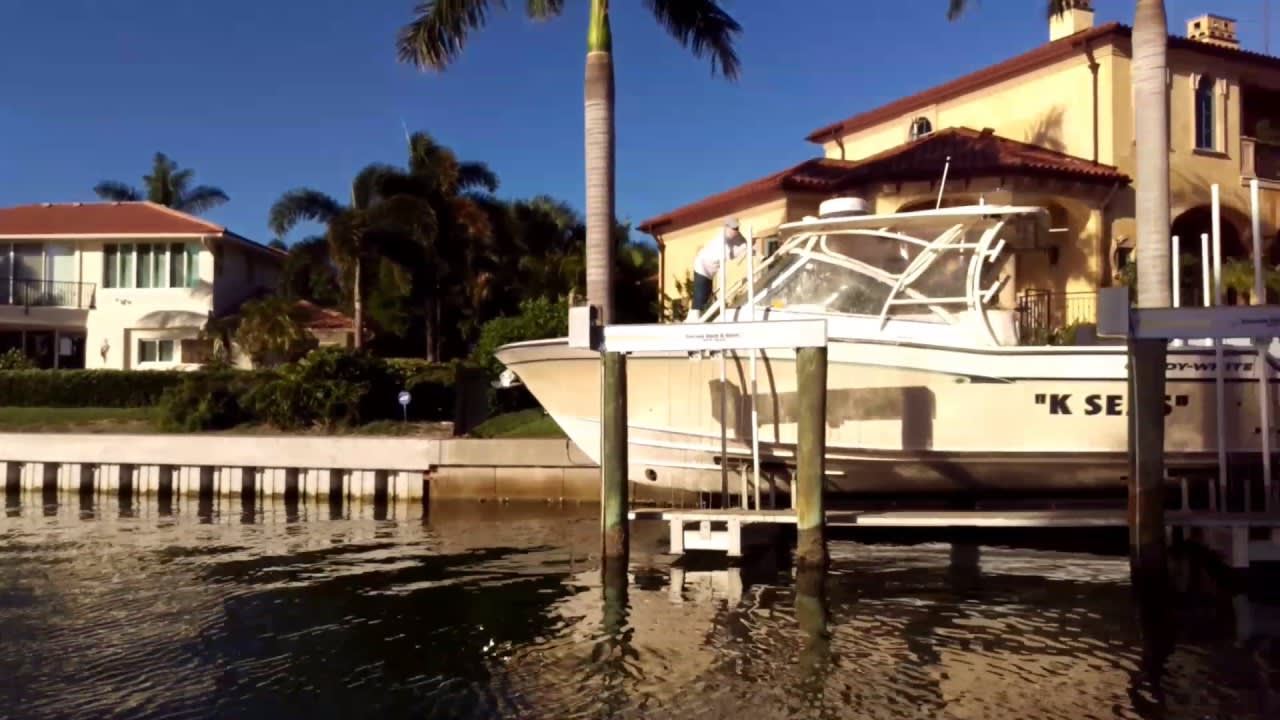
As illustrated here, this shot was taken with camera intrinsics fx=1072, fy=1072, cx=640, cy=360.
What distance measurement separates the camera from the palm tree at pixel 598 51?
460 inches

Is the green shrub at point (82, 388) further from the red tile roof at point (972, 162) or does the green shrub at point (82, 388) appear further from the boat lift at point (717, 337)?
the boat lift at point (717, 337)

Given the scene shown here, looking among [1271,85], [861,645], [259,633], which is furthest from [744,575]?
[1271,85]

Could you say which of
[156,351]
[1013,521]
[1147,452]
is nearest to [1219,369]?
[1147,452]

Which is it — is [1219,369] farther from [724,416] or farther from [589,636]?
[589,636]

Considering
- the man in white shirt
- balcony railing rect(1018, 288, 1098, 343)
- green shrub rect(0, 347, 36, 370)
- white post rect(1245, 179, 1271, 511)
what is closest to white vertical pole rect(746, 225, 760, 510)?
the man in white shirt

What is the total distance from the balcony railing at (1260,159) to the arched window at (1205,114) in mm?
756

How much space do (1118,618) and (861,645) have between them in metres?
2.37

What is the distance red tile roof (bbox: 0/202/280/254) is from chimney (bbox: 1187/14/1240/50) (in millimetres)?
26618

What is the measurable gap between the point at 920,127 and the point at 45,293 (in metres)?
26.8

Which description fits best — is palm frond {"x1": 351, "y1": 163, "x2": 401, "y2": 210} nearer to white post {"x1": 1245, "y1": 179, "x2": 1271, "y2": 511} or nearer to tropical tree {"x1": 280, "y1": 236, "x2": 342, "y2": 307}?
tropical tree {"x1": 280, "y1": 236, "x2": 342, "y2": 307}

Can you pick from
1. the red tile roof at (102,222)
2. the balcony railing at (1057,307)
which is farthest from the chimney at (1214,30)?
the red tile roof at (102,222)

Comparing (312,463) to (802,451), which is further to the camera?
(312,463)

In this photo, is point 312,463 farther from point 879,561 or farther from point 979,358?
point 979,358

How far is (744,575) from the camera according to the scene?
34.9 feet
